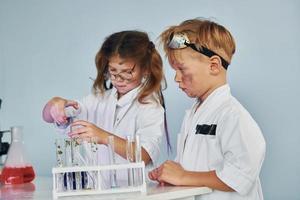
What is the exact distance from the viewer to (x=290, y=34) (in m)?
1.62

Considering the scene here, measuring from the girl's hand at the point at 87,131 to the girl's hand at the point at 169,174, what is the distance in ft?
0.76

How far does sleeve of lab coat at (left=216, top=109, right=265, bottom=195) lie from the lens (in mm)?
1408

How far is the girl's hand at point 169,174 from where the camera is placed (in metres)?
1.44

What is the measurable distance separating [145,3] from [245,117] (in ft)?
1.72

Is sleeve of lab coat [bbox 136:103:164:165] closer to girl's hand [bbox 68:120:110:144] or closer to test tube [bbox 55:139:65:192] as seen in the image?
girl's hand [bbox 68:120:110:144]

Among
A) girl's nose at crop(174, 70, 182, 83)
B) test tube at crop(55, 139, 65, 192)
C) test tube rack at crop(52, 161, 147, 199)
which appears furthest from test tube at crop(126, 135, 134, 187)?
girl's nose at crop(174, 70, 182, 83)

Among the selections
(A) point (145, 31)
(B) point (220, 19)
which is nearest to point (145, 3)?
(A) point (145, 31)

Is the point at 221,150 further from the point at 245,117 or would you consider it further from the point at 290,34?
the point at 290,34

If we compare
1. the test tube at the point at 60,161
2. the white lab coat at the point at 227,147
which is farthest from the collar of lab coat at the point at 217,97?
the test tube at the point at 60,161

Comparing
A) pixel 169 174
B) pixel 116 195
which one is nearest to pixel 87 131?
pixel 169 174

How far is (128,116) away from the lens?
184 centimetres

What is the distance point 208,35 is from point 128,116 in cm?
38

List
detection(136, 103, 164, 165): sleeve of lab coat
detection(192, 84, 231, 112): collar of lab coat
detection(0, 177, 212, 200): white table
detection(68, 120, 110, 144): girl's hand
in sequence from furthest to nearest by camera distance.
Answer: detection(136, 103, 164, 165): sleeve of lab coat, detection(68, 120, 110, 144): girl's hand, detection(192, 84, 231, 112): collar of lab coat, detection(0, 177, 212, 200): white table

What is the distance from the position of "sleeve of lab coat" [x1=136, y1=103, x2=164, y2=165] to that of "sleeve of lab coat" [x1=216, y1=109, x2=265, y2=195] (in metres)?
0.33
